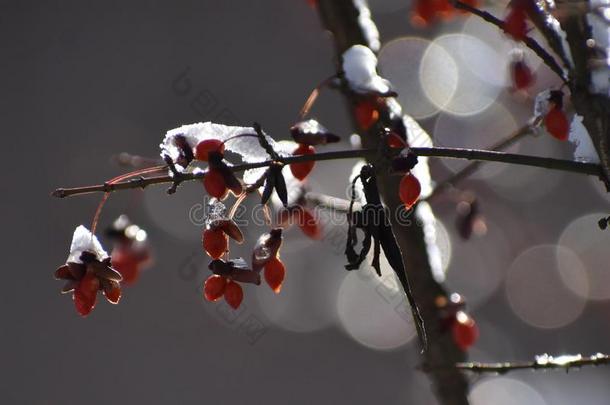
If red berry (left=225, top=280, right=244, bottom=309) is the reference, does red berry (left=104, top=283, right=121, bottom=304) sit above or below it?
above

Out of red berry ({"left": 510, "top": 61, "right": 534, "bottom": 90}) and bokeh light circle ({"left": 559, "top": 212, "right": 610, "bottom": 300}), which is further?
bokeh light circle ({"left": 559, "top": 212, "right": 610, "bottom": 300})

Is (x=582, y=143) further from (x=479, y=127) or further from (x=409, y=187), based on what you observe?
(x=479, y=127)

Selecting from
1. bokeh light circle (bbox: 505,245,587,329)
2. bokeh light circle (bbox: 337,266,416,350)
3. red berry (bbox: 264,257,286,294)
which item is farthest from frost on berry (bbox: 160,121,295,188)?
bokeh light circle (bbox: 505,245,587,329)

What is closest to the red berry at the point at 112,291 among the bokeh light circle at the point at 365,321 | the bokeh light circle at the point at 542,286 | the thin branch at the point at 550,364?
the thin branch at the point at 550,364

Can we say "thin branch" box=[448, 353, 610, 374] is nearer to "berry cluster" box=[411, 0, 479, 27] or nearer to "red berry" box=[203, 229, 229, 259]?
"red berry" box=[203, 229, 229, 259]

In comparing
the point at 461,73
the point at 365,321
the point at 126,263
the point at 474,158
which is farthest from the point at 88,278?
the point at 461,73

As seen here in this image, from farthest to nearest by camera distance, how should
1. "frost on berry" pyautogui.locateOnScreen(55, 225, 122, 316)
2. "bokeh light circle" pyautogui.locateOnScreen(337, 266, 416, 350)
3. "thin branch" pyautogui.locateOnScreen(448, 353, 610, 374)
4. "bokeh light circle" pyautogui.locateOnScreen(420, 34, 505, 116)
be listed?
"bokeh light circle" pyautogui.locateOnScreen(420, 34, 505, 116) → "bokeh light circle" pyautogui.locateOnScreen(337, 266, 416, 350) → "frost on berry" pyautogui.locateOnScreen(55, 225, 122, 316) → "thin branch" pyautogui.locateOnScreen(448, 353, 610, 374)
